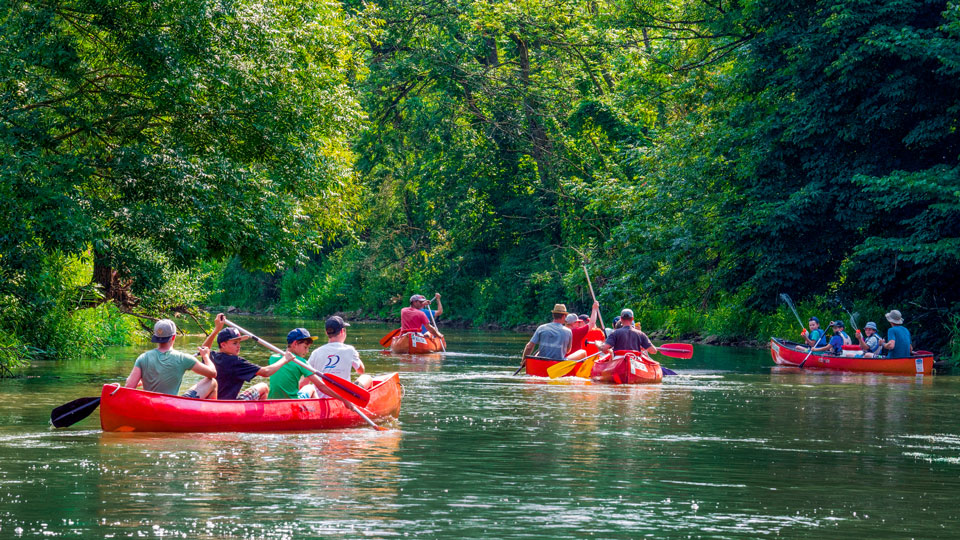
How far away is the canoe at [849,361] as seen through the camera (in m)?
25.0

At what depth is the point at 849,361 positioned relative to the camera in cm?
2645

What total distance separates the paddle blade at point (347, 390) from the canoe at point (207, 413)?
132 millimetres

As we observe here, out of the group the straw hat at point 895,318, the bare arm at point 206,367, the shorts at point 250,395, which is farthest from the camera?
the straw hat at point 895,318

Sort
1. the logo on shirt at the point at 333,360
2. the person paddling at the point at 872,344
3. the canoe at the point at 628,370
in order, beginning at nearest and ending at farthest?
the logo on shirt at the point at 333,360 < the canoe at the point at 628,370 < the person paddling at the point at 872,344

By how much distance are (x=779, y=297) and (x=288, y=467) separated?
70.8ft

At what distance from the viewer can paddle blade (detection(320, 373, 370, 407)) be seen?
46.8ft

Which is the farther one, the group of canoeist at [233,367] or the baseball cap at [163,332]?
the group of canoeist at [233,367]

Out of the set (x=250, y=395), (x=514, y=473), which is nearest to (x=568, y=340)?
(x=250, y=395)

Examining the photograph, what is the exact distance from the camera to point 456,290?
53750 millimetres

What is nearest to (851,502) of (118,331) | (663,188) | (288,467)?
(288,467)

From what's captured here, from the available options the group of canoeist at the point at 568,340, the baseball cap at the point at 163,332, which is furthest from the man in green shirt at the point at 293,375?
the group of canoeist at the point at 568,340

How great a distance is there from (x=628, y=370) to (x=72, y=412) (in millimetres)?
11210

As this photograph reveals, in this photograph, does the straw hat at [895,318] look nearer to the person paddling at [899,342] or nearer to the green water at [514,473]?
the person paddling at [899,342]

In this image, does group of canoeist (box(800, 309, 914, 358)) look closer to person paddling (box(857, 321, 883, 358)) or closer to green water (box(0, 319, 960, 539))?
person paddling (box(857, 321, 883, 358))
